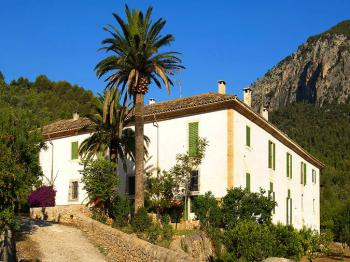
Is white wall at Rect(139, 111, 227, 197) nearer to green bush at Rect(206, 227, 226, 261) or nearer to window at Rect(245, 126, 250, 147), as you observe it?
window at Rect(245, 126, 250, 147)

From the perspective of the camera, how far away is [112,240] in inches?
880

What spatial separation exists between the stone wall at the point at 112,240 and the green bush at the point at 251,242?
405 cm

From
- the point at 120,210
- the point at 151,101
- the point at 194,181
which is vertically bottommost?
the point at 120,210

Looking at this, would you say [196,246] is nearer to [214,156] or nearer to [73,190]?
[214,156]

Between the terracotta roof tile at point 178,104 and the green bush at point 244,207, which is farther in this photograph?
the terracotta roof tile at point 178,104

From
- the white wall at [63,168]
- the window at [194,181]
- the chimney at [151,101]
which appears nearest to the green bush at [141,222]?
the window at [194,181]

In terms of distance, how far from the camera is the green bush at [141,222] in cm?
2480

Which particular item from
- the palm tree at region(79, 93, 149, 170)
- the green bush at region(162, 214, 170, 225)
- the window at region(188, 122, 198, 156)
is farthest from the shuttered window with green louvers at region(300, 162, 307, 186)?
the green bush at region(162, 214, 170, 225)

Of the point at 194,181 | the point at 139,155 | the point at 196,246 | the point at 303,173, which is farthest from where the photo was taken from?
the point at 303,173

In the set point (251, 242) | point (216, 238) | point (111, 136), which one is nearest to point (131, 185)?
point (111, 136)

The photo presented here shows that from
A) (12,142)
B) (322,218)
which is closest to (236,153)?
(12,142)

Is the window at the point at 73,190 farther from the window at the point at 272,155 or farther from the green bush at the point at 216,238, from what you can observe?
the green bush at the point at 216,238

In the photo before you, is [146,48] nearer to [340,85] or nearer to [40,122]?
[40,122]

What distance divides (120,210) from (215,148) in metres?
6.36
